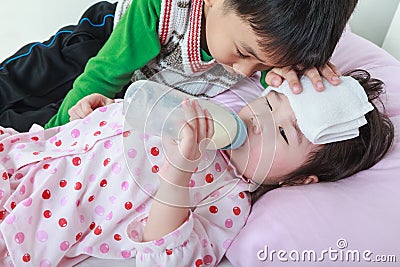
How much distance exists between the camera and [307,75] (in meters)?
0.84

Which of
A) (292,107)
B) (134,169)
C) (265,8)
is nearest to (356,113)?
(292,107)

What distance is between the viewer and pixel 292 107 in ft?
2.72

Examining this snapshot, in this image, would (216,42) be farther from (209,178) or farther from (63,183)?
(63,183)

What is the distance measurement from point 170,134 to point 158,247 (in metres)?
0.16

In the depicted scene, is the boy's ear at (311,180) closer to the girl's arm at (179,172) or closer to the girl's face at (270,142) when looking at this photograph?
the girl's face at (270,142)

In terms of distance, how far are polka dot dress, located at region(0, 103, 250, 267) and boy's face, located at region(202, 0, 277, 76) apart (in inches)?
5.8

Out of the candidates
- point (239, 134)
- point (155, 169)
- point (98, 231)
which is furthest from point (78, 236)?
point (239, 134)

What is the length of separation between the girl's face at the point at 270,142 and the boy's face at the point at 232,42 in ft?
0.20

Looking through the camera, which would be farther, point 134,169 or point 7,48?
point 7,48

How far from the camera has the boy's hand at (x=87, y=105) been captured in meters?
0.96

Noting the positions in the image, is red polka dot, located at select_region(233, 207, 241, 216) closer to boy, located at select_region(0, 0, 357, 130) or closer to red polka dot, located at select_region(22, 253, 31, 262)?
boy, located at select_region(0, 0, 357, 130)

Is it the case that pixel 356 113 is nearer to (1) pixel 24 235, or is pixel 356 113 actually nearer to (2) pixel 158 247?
(2) pixel 158 247

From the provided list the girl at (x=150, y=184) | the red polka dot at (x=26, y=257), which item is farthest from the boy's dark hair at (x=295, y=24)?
the red polka dot at (x=26, y=257)

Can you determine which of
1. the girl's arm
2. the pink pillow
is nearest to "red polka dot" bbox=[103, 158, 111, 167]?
the girl's arm
